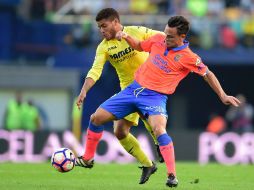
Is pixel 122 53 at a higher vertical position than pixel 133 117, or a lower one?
higher

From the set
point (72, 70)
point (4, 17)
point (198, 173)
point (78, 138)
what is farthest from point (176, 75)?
point (4, 17)

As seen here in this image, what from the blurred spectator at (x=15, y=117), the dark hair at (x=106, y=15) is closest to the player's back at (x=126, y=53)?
the dark hair at (x=106, y=15)

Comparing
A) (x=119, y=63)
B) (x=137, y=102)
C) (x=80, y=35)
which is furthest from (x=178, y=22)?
(x=80, y=35)

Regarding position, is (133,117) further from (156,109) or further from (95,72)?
(156,109)

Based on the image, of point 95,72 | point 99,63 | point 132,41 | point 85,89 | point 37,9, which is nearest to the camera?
point 132,41

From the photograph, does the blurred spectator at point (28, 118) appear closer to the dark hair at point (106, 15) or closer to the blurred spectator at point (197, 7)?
the blurred spectator at point (197, 7)

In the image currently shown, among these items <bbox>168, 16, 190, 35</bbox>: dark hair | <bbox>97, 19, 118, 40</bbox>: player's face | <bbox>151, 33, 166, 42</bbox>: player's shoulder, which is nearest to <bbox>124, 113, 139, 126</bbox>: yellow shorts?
<bbox>97, 19, 118, 40</bbox>: player's face

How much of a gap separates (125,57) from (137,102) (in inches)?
40.8

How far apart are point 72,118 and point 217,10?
656 centimetres

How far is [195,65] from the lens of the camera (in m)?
11.7

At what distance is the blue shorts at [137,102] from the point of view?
1170 centimetres

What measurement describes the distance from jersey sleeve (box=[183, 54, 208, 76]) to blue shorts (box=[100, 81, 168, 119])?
51 centimetres

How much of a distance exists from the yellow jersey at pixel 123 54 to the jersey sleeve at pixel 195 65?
35.3 inches

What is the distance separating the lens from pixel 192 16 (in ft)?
93.0
